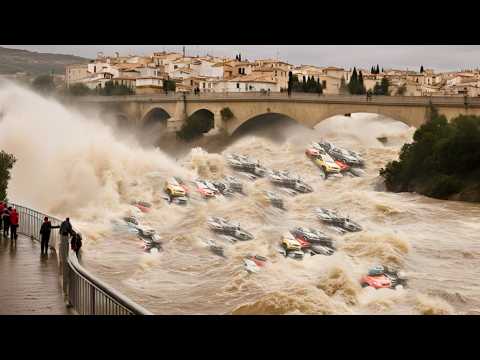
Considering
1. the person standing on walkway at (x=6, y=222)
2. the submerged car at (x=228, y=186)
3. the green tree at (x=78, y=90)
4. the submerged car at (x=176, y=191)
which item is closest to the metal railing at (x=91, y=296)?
the person standing on walkway at (x=6, y=222)

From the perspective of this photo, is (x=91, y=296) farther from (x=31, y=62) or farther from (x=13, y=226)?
(x=31, y=62)

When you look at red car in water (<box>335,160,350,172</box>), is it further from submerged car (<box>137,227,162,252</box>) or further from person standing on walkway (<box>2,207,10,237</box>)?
person standing on walkway (<box>2,207,10,237</box>)

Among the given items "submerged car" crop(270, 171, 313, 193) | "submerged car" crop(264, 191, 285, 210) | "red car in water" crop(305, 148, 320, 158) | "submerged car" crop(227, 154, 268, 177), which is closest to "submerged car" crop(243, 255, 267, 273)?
"submerged car" crop(264, 191, 285, 210)

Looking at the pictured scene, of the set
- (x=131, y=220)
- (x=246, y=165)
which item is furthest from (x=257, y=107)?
(x=131, y=220)
